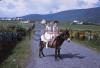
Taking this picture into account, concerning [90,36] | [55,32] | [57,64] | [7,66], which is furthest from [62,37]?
[90,36]

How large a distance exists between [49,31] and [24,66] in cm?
450

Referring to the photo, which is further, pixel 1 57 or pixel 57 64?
pixel 1 57

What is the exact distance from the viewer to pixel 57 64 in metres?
19.4

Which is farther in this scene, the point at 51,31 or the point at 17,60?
the point at 51,31

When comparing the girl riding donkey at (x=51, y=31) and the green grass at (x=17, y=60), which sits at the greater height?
the girl riding donkey at (x=51, y=31)

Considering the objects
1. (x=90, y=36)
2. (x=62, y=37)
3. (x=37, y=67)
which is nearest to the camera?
(x=37, y=67)

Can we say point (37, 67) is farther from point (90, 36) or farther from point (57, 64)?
point (90, 36)

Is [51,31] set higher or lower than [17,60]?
higher

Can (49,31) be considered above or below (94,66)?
above

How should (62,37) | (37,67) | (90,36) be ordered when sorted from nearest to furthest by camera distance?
(37,67)
(62,37)
(90,36)

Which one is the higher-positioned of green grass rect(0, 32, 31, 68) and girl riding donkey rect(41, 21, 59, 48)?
girl riding donkey rect(41, 21, 59, 48)

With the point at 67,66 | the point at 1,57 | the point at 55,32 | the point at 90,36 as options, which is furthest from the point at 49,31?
the point at 90,36

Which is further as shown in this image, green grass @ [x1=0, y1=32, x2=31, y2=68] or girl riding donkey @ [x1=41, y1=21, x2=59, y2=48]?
girl riding donkey @ [x1=41, y1=21, x2=59, y2=48]

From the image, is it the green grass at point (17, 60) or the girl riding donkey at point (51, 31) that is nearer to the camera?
the green grass at point (17, 60)
